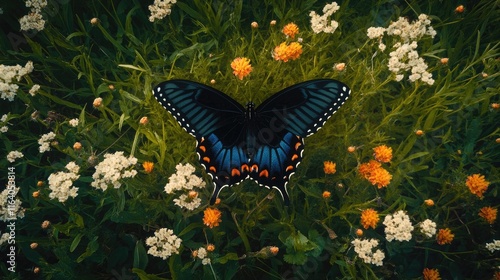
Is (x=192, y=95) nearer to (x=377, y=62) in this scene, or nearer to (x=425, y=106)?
(x=377, y=62)

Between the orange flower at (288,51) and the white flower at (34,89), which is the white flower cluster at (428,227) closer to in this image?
the orange flower at (288,51)

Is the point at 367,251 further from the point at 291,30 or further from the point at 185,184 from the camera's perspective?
the point at 291,30

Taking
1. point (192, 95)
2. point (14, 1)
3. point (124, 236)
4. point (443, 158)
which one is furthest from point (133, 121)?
point (443, 158)

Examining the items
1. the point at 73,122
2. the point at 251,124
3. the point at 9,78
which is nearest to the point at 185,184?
the point at 251,124

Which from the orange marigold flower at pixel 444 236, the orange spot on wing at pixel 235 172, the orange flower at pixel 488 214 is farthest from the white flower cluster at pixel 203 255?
the orange flower at pixel 488 214

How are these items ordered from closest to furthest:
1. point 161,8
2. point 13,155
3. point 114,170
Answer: point 114,170 → point 13,155 → point 161,8

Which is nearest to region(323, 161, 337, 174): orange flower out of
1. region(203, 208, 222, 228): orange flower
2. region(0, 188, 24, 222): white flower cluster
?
region(203, 208, 222, 228): orange flower

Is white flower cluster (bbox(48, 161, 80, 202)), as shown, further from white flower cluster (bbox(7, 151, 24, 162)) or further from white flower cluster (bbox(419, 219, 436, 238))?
white flower cluster (bbox(419, 219, 436, 238))
